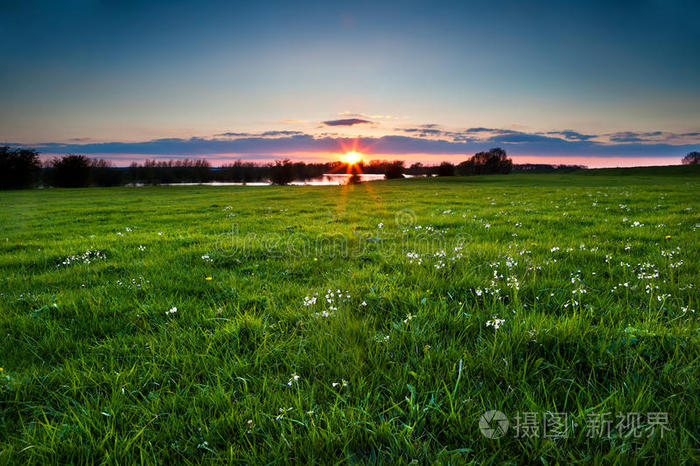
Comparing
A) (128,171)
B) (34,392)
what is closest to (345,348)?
(34,392)

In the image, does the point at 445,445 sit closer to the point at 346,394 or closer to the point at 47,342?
the point at 346,394

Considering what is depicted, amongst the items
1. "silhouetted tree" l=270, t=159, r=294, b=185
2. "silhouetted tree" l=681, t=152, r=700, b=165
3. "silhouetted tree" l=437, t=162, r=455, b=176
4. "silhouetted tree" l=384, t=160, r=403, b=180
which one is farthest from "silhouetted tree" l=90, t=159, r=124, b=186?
"silhouetted tree" l=681, t=152, r=700, b=165

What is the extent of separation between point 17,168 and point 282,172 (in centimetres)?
7354

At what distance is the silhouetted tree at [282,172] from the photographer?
11350cm

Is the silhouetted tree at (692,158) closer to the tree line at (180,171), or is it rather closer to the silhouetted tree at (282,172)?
the tree line at (180,171)

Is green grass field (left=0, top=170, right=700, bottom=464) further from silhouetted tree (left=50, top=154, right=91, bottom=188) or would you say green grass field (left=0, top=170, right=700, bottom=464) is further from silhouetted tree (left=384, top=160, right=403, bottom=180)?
silhouetted tree (left=50, top=154, right=91, bottom=188)

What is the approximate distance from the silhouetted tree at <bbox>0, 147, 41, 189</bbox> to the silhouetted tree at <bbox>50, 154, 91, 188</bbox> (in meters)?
4.22

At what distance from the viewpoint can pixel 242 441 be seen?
2078 millimetres

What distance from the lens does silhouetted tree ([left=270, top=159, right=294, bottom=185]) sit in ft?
372

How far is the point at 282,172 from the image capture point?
114m

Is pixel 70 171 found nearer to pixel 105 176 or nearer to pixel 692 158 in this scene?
pixel 105 176

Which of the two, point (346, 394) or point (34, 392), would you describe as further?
point (34, 392)

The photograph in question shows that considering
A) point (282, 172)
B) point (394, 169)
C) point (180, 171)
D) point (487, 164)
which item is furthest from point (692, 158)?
point (180, 171)

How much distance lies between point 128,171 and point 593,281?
499 feet
